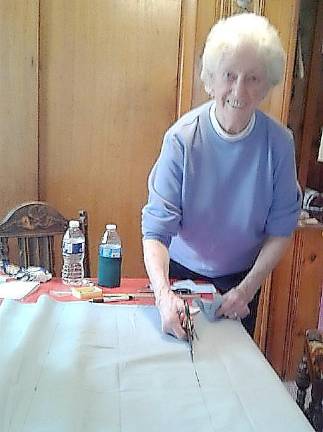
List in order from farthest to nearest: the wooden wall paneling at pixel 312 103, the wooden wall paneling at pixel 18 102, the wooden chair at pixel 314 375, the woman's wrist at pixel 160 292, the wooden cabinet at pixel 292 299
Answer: the wooden wall paneling at pixel 312 103, the wooden cabinet at pixel 292 299, the wooden wall paneling at pixel 18 102, the woman's wrist at pixel 160 292, the wooden chair at pixel 314 375

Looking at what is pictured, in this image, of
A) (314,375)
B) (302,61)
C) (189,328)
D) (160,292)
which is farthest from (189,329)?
(302,61)

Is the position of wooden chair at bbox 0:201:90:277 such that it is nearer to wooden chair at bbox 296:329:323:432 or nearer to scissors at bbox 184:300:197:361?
scissors at bbox 184:300:197:361

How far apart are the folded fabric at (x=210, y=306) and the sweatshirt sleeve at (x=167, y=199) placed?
195mm

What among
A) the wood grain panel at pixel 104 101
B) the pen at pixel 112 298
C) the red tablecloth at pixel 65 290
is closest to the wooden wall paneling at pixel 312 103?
the wood grain panel at pixel 104 101

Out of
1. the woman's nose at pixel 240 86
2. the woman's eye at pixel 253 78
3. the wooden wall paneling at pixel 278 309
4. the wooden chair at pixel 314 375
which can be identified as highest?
the woman's eye at pixel 253 78

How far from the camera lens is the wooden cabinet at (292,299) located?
98.0 inches

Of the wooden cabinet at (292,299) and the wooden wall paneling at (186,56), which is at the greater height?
the wooden wall paneling at (186,56)

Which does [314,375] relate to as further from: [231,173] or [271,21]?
[271,21]

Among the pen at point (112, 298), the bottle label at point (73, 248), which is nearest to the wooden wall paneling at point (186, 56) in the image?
the bottle label at point (73, 248)

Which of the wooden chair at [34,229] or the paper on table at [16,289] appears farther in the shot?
the wooden chair at [34,229]

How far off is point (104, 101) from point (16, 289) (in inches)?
41.9

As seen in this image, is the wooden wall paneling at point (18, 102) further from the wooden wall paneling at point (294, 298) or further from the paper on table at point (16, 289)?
the wooden wall paneling at point (294, 298)

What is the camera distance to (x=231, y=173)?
1574mm

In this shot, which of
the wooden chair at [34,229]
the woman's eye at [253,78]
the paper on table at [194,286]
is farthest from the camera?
the wooden chair at [34,229]
